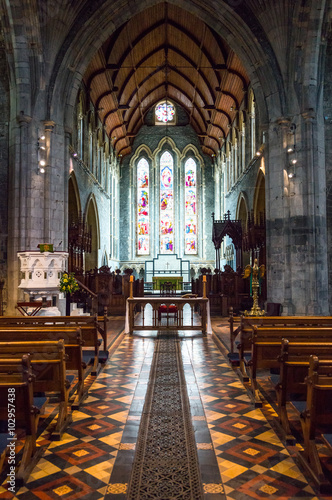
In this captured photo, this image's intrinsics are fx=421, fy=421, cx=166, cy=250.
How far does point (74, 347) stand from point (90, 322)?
4.17ft

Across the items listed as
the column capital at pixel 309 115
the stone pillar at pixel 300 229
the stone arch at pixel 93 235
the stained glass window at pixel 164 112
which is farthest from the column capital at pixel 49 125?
the stained glass window at pixel 164 112

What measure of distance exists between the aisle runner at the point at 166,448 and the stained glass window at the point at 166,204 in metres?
21.6

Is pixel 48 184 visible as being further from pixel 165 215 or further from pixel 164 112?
pixel 164 112

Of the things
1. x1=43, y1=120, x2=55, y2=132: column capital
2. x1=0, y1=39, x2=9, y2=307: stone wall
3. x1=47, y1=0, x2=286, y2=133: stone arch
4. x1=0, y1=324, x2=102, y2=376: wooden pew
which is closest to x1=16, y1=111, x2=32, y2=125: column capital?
x1=43, y1=120, x2=55, y2=132: column capital

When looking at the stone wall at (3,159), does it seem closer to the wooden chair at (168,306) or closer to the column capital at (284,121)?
the wooden chair at (168,306)

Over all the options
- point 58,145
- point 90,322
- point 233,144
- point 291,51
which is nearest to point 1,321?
point 90,322

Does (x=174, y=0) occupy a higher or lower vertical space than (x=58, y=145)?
higher

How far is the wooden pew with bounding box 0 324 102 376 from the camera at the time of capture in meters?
4.48

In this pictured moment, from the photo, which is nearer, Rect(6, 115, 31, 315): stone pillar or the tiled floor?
the tiled floor

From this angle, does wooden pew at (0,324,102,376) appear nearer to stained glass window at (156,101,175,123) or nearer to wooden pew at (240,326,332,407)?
wooden pew at (240,326,332,407)

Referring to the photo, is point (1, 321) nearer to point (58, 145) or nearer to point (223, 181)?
point (58, 145)

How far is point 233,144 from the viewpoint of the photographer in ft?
71.2

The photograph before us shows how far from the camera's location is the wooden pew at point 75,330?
4.48 metres

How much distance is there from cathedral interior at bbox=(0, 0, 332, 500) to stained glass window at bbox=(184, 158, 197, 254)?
0.30 ft
